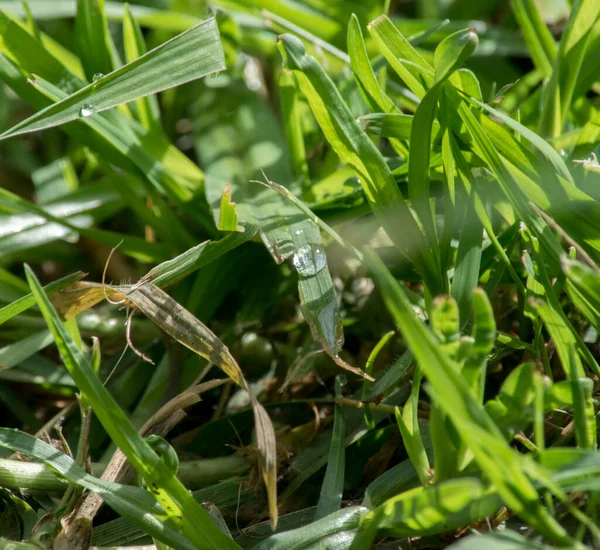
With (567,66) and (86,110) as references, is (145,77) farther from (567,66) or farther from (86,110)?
(567,66)

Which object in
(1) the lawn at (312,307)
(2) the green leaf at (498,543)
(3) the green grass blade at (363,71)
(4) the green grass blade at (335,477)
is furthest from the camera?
(3) the green grass blade at (363,71)

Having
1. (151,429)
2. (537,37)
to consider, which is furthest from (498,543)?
(537,37)

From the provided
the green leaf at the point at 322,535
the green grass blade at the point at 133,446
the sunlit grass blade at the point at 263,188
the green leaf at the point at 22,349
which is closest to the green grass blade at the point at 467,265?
the sunlit grass blade at the point at 263,188

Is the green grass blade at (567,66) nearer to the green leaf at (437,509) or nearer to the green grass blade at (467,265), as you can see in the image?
the green grass blade at (467,265)

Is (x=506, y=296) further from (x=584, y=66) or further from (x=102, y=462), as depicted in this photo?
(x=102, y=462)

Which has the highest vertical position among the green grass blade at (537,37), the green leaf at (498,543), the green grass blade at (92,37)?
the green grass blade at (92,37)

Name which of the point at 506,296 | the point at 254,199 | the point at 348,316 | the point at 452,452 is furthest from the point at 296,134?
the point at 452,452
